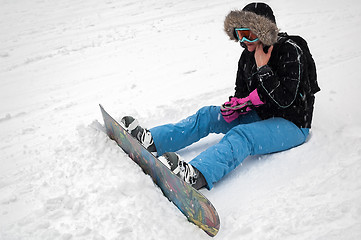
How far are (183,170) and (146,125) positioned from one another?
1286 mm

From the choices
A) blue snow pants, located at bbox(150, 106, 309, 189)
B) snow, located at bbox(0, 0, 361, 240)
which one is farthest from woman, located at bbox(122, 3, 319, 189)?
snow, located at bbox(0, 0, 361, 240)

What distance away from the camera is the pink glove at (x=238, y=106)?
247 centimetres

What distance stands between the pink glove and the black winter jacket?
5cm

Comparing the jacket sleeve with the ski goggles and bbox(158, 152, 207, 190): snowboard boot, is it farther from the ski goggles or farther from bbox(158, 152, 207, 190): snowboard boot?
bbox(158, 152, 207, 190): snowboard boot

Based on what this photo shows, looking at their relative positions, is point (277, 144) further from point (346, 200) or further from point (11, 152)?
point (11, 152)

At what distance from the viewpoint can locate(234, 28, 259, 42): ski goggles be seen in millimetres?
2297

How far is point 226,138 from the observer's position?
230 centimetres

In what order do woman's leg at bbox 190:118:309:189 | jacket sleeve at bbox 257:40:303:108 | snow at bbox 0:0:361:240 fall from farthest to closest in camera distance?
jacket sleeve at bbox 257:40:303:108 < woman's leg at bbox 190:118:309:189 < snow at bbox 0:0:361:240

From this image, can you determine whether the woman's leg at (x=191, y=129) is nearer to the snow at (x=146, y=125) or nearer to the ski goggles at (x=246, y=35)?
the snow at (x=146, y=125)

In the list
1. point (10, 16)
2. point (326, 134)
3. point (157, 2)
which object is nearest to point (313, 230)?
point (326, 134)

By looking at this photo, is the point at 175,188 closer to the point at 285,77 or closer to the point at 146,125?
the point at 285,77

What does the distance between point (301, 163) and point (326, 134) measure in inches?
17.3

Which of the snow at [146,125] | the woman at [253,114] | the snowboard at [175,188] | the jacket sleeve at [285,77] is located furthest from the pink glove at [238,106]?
the snowboard at [175,188]

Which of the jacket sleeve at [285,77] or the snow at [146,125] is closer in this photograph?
the snow at [146,125]
